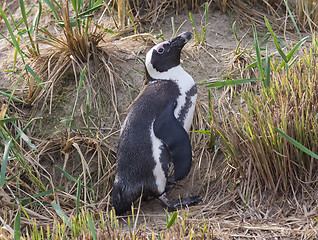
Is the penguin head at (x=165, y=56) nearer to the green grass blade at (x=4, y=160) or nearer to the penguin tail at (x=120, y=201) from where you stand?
the penguin tail at (x=120, y=201)

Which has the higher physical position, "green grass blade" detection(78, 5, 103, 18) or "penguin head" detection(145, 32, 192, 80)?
"green grass blade" detection(78, 5, 103, 18)

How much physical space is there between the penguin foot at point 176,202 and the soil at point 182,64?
0.22ft

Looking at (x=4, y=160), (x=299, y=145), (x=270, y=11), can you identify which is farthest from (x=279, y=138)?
(x=270, y=11)

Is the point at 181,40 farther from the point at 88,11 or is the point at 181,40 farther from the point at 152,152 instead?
the point at 152,152

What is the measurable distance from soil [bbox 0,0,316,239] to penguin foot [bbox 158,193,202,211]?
7 cm

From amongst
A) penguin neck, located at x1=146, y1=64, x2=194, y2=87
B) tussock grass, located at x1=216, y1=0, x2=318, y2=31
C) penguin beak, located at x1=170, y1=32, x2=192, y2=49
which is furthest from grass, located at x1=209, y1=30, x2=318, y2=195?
tussock grass, located at x1=216, y1=0, x2=318, y2=31

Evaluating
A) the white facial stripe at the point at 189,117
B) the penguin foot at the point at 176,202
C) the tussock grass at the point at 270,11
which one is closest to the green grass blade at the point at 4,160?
the penguin foot at the point at 176,202

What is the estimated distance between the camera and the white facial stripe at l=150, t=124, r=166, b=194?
296 centimetres

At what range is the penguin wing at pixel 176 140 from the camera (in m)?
2.87

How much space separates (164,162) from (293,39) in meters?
1.75

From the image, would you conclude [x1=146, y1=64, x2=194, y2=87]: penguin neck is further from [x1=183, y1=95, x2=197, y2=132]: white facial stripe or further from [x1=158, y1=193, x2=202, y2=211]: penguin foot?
[x1=158, y1=193, x2=202, y2=211]: penguin foot

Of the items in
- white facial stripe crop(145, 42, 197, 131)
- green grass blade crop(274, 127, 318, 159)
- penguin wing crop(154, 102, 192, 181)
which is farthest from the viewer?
white facial stripe crop(145, 42, 197, 131)

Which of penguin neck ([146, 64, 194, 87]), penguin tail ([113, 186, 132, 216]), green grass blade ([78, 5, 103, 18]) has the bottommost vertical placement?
penguin tail ([113, 186, 132, 216])

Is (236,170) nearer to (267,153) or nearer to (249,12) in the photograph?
(267,153)
